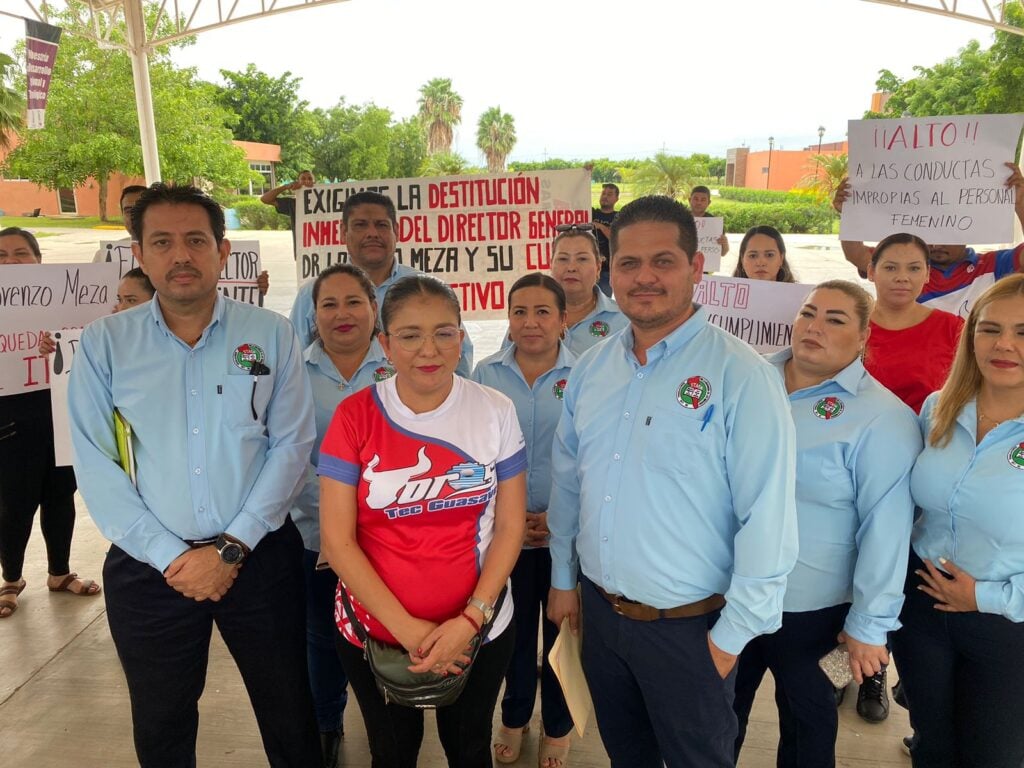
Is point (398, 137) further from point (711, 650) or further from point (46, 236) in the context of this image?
point (711, 650)

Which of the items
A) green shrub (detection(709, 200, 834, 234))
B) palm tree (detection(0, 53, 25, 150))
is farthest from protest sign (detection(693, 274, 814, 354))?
green shrub (detection(709, 200, 834, 234))

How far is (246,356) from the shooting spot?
6.78ft

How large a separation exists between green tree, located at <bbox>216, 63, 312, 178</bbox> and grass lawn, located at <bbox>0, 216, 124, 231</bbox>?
11.4m

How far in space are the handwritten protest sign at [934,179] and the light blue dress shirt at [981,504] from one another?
2.11 meters

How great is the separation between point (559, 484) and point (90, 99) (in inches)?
1093

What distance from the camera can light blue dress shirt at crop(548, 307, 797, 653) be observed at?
63.7 inches

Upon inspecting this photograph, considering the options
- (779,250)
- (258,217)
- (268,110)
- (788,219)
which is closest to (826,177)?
(788,219)

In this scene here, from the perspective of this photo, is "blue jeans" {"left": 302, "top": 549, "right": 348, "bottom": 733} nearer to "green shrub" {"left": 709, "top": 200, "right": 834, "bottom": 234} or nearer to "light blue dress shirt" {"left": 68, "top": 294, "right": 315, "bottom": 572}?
"light blue dress shirt" {"left": 68, "top": 294, "right": 315, "bottom": 572}

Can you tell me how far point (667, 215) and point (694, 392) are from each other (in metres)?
0.47

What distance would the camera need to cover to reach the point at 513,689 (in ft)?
8.64

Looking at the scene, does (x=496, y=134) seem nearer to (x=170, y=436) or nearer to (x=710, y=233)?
(x=710, y=233)

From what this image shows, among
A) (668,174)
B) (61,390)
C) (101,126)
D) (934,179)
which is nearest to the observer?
(61,390)

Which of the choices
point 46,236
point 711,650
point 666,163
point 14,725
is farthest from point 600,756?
point 666,163

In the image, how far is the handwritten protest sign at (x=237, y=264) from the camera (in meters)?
4.18
